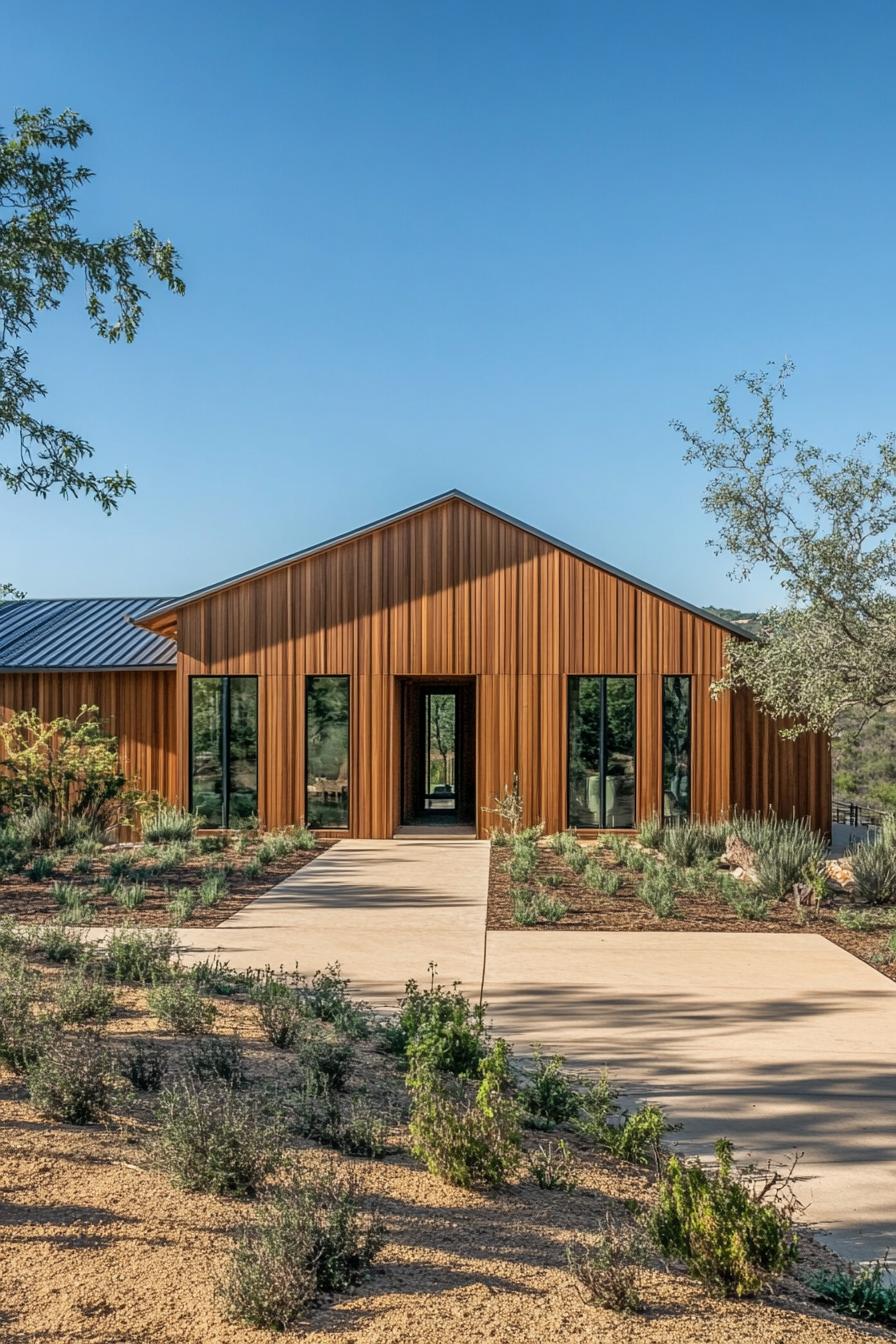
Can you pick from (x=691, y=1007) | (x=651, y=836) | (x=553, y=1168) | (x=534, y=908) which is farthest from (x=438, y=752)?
(x=553, y=1168)

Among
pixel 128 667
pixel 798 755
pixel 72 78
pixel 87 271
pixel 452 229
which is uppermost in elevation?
pixel 452 229

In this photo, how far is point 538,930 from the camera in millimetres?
9141

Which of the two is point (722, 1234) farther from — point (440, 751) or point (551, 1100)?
point (440, 751)

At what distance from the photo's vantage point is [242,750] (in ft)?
56.2

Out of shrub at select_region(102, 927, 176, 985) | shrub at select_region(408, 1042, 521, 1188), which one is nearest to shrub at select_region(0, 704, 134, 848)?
shrub at select_region(102, 927, 176, 985)

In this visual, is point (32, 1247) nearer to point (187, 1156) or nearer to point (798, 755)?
point (187, 1156)

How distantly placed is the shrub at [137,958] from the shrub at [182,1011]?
0.98 meters

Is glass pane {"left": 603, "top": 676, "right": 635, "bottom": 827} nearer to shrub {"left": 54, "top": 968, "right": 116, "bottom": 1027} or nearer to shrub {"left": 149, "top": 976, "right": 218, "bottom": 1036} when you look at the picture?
shrub {"left": 149, "top": 976, "right": 218, "bottom": 1036}

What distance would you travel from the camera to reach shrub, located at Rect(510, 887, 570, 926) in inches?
368

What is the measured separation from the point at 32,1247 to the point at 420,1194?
132 centimetres

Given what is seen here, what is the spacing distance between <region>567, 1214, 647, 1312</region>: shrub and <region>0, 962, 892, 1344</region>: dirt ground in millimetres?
38

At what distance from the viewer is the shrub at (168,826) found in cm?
1523

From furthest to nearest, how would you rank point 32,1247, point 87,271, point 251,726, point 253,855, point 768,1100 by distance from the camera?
point 251,726, point 253,855, point 87,271, point 768,1100, point 32,1247

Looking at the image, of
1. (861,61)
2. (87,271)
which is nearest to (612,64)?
(861,61)
